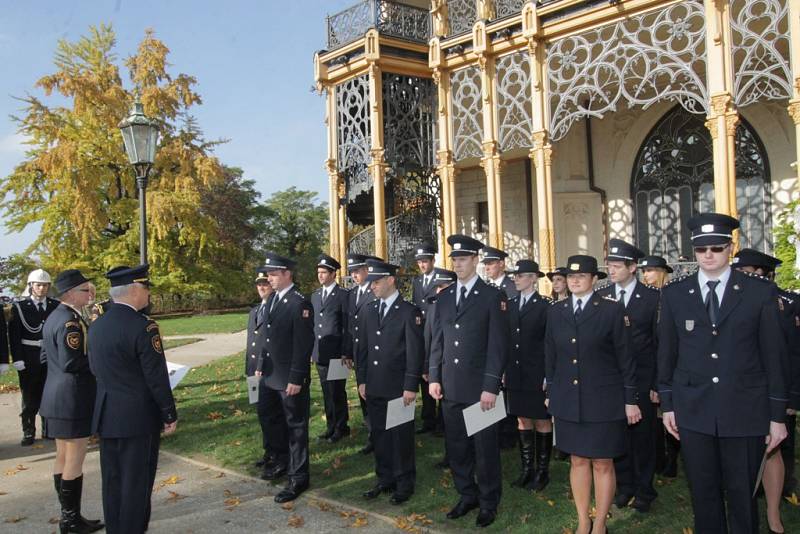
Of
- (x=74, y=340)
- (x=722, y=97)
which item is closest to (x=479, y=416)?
(x=74, y=340)

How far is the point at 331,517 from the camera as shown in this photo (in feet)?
17.4

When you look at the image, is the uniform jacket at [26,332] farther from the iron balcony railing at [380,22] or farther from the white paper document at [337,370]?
the iron balcony railing at [380,22]

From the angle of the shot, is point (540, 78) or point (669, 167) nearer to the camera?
point (540, 78)

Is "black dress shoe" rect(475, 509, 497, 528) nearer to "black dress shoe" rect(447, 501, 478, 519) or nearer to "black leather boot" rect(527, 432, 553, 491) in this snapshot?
"black dress shoe" rect(447, 501, 478, 519)

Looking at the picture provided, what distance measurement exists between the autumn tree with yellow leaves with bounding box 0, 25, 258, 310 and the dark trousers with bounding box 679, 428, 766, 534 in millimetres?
29337

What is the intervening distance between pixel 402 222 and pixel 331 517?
11874 mm

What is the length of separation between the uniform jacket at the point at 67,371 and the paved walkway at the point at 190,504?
97cm

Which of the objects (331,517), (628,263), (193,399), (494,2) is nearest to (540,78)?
(494,2)

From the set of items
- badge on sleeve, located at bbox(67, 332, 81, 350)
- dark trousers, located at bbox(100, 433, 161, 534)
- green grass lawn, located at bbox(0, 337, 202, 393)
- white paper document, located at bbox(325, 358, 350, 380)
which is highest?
badge on sleeve, located at bbox(67, 332, 81, 350)

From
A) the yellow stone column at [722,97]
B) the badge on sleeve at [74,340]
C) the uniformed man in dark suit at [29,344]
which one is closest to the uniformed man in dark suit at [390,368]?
the badge on sleeve at [74,340]

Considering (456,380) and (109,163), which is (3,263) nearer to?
(109,163)

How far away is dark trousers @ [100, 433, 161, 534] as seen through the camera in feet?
14.5

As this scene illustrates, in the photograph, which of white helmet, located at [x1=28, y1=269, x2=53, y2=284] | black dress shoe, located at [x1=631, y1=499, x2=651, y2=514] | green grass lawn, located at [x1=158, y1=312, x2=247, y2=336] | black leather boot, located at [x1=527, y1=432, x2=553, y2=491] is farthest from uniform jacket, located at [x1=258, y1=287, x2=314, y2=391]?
green grass lawn, located at [x1=158, y1=312, x2=247, y2=336]

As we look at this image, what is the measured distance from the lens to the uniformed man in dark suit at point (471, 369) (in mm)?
5086
